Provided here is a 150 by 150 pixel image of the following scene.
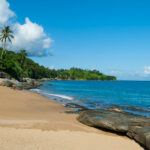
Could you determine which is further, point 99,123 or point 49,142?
point 99,123

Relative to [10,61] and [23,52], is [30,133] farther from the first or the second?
[23,52]

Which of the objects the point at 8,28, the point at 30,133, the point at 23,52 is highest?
the point at 8,28

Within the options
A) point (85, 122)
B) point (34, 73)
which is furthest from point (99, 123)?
point (34, 73)

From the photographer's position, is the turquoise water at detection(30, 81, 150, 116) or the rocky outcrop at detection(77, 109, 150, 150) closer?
the rocky outcrop at detection(77, 109, 150, 150)

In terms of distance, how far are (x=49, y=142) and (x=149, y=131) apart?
5.85 m

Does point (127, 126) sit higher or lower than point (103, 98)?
higher

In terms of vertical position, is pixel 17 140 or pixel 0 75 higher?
pixel 0 75

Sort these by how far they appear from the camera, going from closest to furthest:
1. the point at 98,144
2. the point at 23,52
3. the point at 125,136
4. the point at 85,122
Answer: the point at 98,144
the point at 125,136
the point at 85,122
the point at 23,52

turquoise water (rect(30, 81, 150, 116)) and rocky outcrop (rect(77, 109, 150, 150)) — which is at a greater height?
rocky outcrop (rect(77, 109, 150, 150))

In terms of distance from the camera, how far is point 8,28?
54.8 m

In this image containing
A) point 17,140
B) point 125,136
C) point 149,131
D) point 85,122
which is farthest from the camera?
point 85,122

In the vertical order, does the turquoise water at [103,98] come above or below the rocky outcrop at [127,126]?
below

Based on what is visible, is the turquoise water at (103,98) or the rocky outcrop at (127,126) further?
the turquoise water at (103,98)

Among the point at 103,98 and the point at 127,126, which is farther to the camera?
the point at 103,98
